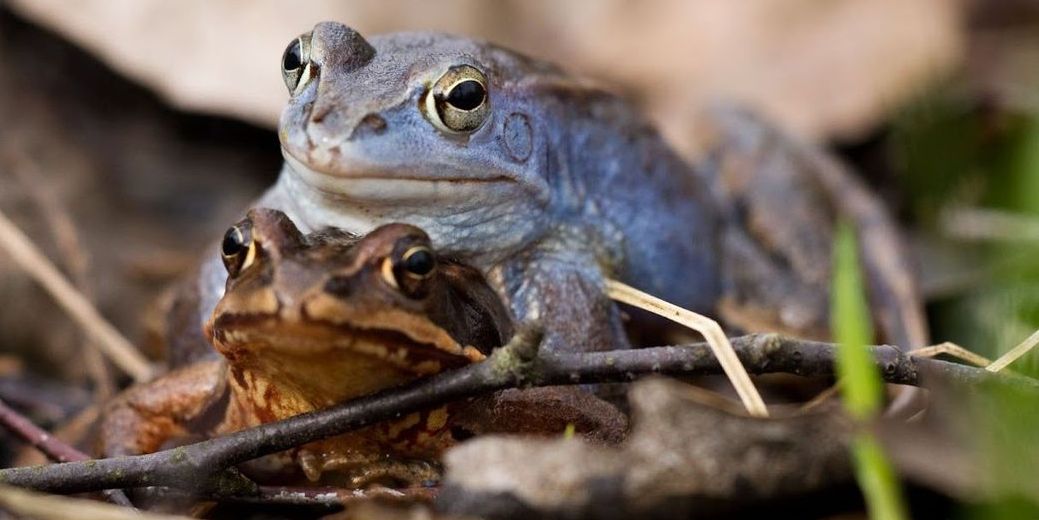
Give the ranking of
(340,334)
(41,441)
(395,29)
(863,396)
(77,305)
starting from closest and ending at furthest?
(863,396), (340,334), (41,441), (77,305), (395,29)

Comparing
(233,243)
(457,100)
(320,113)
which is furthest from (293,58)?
(233,243)

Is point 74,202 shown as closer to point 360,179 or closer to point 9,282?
point 9,282

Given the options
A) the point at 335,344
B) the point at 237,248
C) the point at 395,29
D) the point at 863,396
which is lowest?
the point at 863,396

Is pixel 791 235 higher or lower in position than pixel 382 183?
higher

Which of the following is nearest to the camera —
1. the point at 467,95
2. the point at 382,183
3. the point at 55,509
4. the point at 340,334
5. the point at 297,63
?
the point at 55,509

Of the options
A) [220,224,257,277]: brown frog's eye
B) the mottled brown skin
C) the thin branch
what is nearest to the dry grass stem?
the mottled brown skin

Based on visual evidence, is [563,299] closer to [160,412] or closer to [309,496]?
[309,496]
